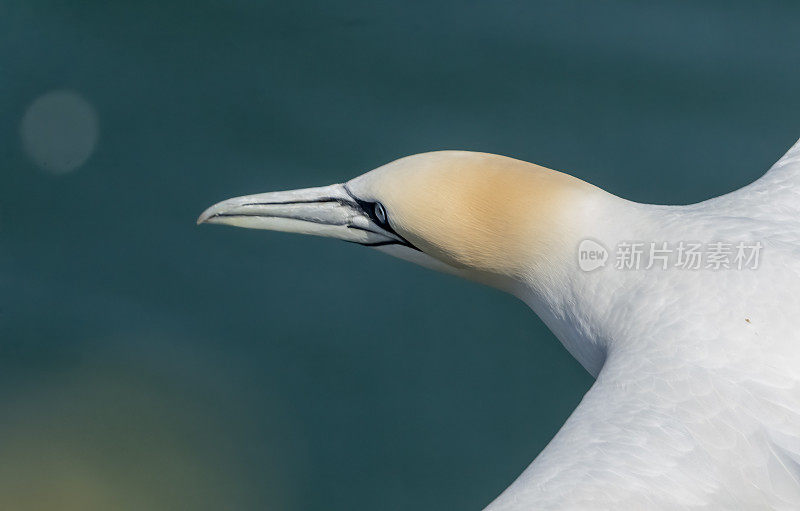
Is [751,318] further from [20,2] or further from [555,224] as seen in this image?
[20,2]

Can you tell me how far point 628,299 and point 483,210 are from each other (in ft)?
3.18

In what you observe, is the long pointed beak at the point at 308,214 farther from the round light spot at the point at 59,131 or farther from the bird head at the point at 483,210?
the round light spot at the point at 59,131

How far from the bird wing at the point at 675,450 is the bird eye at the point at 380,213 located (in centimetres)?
188

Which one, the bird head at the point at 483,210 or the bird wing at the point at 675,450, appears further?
the bird head at the point at 483,210

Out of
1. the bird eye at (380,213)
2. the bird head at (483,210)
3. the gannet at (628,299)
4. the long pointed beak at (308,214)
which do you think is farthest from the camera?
the long pointed beak at (308,214)

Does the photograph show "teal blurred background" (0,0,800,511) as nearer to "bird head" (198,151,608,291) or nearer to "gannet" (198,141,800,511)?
"gannet" (198,141,800,511)

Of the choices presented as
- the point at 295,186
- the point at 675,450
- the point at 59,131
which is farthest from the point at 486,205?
the point at 59,131

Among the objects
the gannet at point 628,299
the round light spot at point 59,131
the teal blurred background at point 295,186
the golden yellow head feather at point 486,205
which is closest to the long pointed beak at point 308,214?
the gannet at point 628,299

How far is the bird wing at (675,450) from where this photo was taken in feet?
14.5

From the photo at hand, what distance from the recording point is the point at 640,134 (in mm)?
8227

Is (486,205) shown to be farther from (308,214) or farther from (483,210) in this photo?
(308,214)

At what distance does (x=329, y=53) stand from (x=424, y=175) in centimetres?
283

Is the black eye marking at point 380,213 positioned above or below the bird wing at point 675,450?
above

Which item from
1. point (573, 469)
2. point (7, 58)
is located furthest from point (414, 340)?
point (7, 58)
